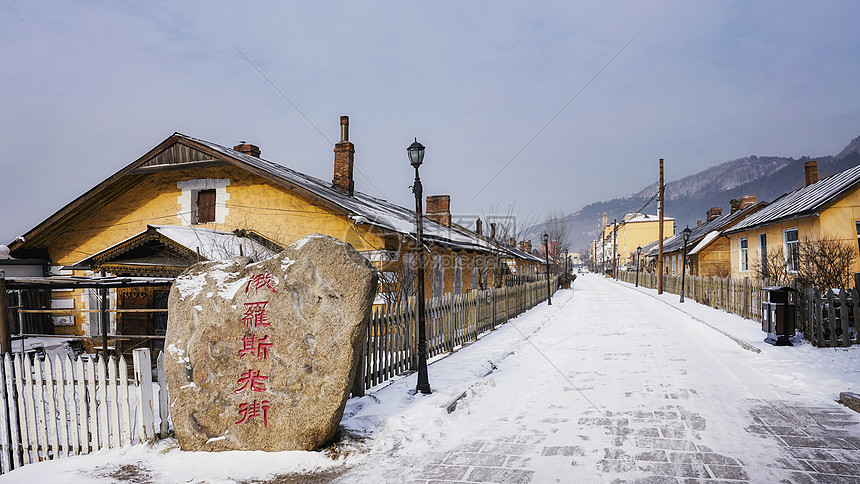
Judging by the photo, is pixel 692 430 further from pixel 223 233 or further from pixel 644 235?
pixel 644 235

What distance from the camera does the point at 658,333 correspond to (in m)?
14.3

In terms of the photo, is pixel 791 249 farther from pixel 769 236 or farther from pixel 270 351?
pixel 270 351

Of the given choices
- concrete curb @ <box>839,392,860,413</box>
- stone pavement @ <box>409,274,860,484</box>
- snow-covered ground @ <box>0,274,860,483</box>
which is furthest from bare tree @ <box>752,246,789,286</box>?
concrete curb @ <box>839,392,860,413</box>

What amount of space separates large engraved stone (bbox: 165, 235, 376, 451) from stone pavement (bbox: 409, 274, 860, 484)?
1477mm

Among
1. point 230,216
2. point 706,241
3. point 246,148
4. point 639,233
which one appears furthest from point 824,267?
point 639,233

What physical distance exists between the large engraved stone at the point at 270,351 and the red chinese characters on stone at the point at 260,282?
1 cm

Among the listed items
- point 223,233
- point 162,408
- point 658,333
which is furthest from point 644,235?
point 162,408

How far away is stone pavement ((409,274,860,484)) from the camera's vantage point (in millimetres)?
4625

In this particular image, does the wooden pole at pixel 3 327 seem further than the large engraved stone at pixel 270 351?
Yes

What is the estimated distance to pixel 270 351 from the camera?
5.48 m

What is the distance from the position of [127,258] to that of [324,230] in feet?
16.9

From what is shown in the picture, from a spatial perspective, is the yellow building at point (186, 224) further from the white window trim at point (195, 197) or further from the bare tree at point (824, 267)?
the bare tree at point (824, 267)

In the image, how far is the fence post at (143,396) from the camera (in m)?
5.60

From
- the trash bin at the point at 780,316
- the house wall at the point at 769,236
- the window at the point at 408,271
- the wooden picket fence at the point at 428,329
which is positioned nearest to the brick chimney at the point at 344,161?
the window at the point at 408,271
